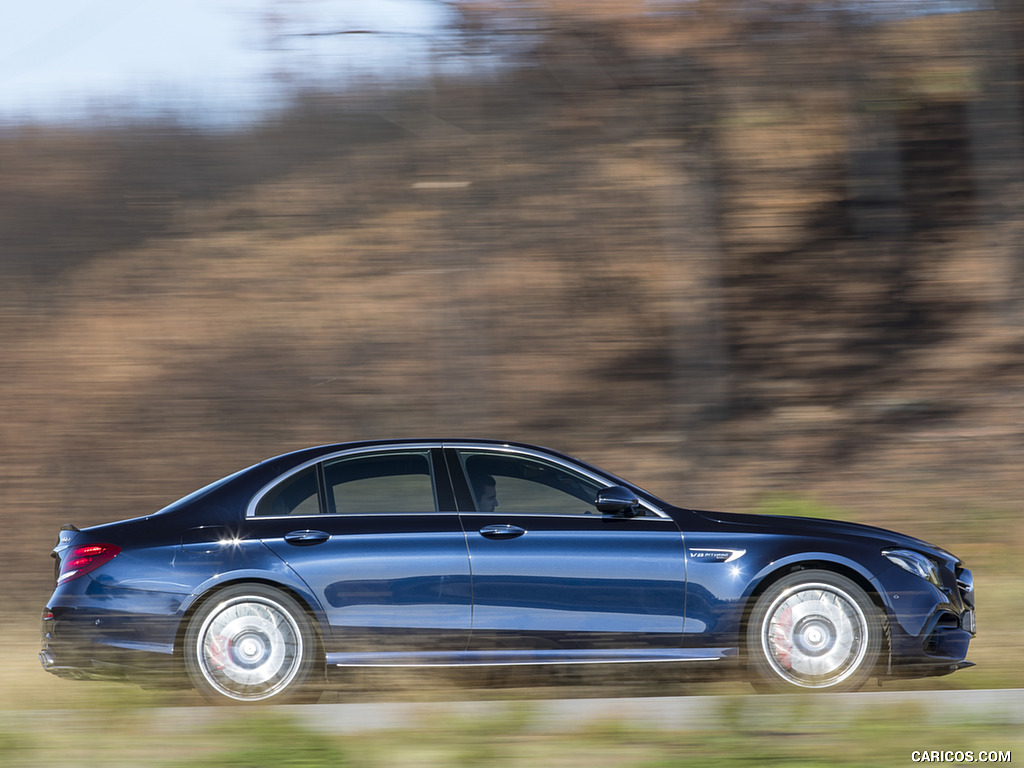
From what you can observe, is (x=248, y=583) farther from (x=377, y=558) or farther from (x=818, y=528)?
(x=818, y=528)

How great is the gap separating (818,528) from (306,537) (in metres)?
2.83

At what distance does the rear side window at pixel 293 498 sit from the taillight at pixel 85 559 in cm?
80

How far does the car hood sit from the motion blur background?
3.76 m

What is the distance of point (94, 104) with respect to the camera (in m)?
15.1

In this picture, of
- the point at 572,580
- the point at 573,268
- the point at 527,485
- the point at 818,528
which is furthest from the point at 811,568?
the point at 573,268

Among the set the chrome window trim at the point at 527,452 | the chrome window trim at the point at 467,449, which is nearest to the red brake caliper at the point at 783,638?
the chrome window trim at the point at 467,449

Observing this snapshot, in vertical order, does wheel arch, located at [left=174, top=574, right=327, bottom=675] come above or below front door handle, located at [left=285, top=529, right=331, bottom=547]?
below

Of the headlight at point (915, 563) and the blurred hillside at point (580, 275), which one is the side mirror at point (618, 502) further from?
the blurred hillside at point (580, 275)

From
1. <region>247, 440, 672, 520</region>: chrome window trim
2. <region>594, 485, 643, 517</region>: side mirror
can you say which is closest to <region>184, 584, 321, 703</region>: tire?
<region>247, 440, 672, 520</region>: chrome window trim

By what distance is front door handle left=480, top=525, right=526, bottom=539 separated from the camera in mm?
6312

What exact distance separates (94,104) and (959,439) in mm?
11489

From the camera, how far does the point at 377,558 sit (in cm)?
624

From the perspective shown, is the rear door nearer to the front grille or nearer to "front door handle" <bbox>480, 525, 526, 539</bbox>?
"front door handle" <bbox>480, 525, 526, 539</bbox>

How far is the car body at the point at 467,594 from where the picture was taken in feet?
20.1
